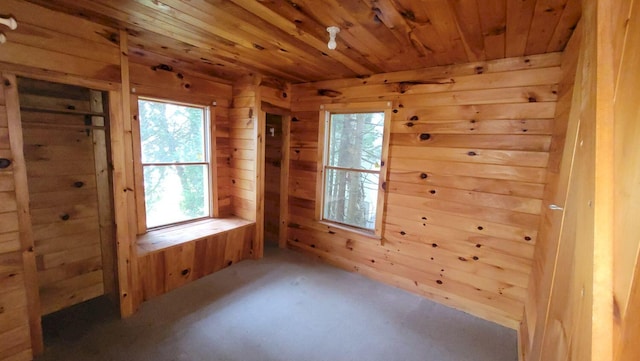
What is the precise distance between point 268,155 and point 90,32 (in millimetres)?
2440

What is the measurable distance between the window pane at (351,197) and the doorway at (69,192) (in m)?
2.23

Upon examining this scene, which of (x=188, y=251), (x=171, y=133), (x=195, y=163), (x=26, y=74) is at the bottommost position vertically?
(x=188, y=251)

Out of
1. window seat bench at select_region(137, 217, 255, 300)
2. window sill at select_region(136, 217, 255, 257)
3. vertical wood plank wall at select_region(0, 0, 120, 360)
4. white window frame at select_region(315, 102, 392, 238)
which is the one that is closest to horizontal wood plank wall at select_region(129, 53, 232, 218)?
window sill at select_region(136, 217, 255, 257)

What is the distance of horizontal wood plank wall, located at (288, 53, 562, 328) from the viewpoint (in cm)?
209

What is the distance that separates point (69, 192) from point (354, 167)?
2704 millimetres

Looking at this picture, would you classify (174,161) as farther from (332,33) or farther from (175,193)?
(332,33)

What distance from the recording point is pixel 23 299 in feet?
5.43

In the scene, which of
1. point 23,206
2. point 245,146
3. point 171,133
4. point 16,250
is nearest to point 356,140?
point 245,146

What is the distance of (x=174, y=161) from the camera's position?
115 inches

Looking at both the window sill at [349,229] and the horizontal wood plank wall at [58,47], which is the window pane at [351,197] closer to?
the window sill at [349,229]

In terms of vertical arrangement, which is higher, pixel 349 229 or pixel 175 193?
pixel 175 193

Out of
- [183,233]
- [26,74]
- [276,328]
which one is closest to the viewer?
[26,74]

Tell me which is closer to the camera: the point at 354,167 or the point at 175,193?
the point at 175,193

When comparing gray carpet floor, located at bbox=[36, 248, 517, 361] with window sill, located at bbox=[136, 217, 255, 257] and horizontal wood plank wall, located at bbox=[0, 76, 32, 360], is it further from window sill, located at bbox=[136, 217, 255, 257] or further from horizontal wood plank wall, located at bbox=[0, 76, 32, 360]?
window sill, located at bbox=[136, 217, 255, 257]
